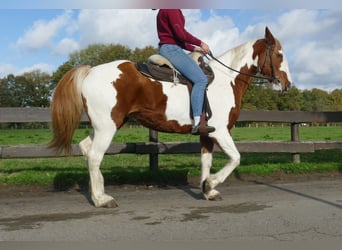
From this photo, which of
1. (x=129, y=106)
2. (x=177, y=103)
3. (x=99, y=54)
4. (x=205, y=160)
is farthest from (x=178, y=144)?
(x=99, y=54)

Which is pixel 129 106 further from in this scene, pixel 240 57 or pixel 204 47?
pixel 240 57

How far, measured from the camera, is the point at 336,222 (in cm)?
501

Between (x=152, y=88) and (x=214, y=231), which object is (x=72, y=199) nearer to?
(x=152, y=88)

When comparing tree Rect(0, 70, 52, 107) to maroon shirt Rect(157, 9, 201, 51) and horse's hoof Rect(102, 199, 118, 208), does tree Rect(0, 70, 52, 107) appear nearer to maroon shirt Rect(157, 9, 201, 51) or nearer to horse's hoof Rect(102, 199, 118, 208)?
maroon shirt Rect(157, 9, 201, 51)

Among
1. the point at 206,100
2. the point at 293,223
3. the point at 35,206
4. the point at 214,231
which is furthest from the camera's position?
the point at 206,100

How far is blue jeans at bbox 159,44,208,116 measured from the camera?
21.2 feet

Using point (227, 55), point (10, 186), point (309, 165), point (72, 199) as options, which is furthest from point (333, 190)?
point (10, 186)

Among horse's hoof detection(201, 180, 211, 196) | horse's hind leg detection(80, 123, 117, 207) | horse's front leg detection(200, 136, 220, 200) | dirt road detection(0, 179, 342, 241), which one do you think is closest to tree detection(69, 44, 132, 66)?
horse's front leg detection(200, 136, 220, 200)

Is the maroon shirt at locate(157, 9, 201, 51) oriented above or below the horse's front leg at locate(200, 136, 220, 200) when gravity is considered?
above

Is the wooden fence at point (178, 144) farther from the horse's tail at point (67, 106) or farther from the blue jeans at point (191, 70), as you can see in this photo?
the blue jeans at point (191, 70)

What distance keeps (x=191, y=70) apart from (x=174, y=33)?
65cm

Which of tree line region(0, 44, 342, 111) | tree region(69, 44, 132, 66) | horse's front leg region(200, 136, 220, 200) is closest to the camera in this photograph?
horse's front leg region(200, 136, 220, 200)

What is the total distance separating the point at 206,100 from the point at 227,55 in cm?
119

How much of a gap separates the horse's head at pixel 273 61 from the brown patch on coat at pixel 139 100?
191cm
